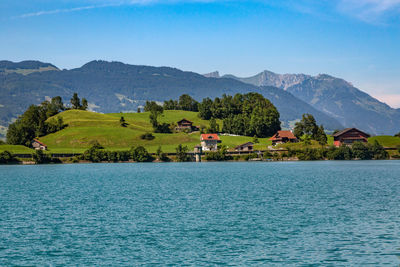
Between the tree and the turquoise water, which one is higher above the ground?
the tree

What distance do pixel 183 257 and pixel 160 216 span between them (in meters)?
18.4

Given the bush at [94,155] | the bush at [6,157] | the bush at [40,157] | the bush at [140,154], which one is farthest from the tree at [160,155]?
the bush at [6,157]

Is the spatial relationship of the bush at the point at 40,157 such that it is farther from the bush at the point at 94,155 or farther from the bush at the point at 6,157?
the bush at the point at 94,155

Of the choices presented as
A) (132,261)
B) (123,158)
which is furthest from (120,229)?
(123,158)

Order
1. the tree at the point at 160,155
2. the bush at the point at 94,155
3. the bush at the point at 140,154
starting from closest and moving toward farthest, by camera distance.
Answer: the bush at the point at 140,154
the tree at the point at 160,155
the bush at the point at 94,155

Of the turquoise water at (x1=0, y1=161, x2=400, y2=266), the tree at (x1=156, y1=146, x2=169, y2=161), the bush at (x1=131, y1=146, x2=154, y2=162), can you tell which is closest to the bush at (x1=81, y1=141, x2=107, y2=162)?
the bush at (x1=131, y1=146, x2=154, y2=162)

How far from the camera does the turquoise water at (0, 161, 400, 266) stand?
35.1 m

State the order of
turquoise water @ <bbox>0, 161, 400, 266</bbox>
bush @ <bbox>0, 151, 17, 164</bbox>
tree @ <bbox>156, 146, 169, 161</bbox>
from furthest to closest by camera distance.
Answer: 1. tree @ <bbox>156, 146, 169, 161</bbox>
2. bush @ <bbox>0, 151, 17, 164</bbox>
3. turquoise water @ <bbox>0, 161, 400, 266</bbox>

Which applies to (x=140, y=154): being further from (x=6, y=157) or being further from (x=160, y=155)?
(x=6, y=157)

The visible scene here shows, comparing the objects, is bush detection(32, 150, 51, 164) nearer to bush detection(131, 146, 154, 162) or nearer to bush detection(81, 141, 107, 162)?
bush detection(81, 141, 107, 162)

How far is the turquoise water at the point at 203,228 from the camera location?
115 ft

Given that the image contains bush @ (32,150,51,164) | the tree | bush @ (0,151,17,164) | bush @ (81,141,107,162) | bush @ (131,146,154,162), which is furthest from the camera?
bush @ (81,141,107,162)

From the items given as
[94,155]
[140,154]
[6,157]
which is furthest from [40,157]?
[140,154]

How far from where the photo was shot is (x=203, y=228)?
45.7 m
